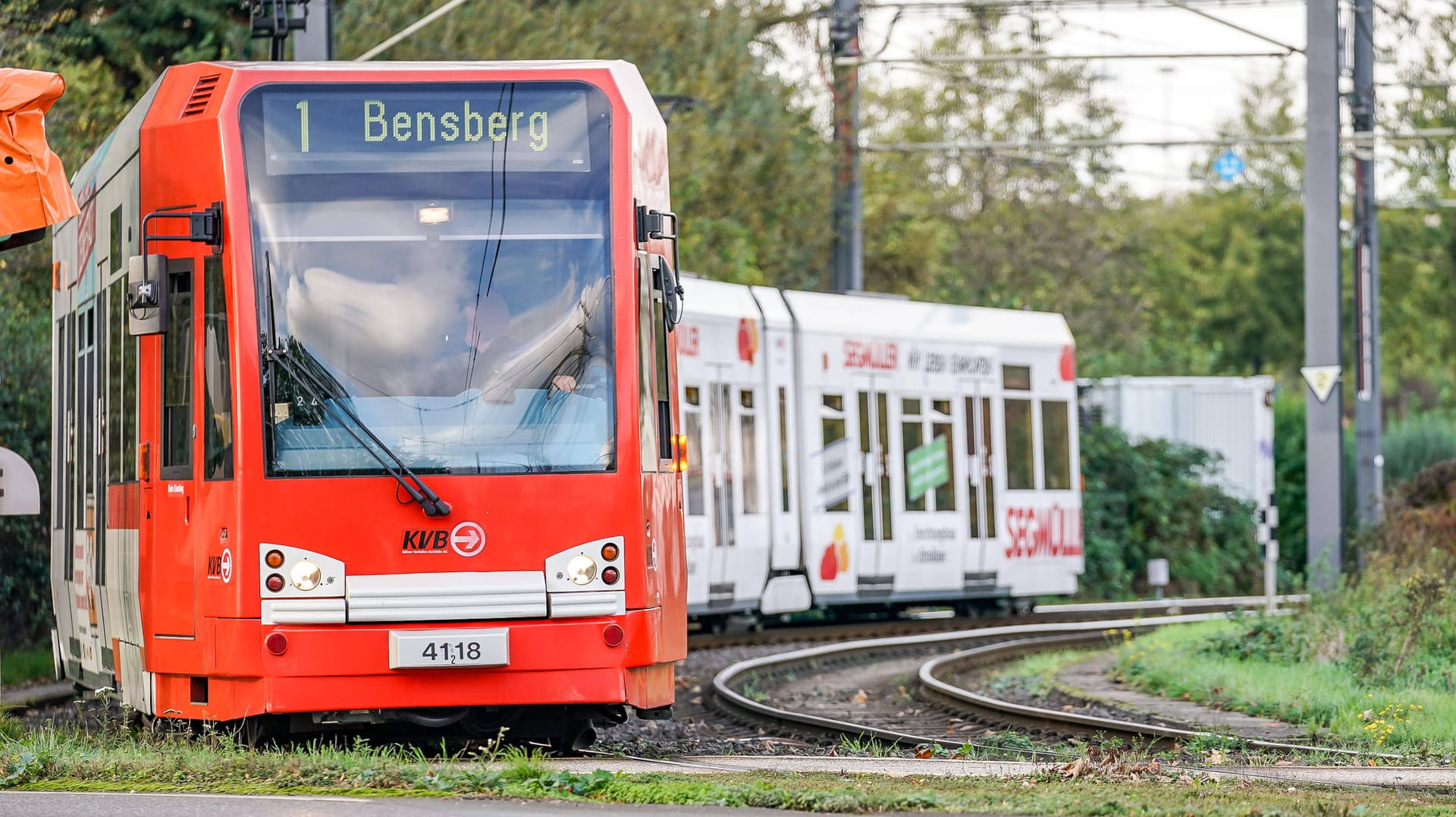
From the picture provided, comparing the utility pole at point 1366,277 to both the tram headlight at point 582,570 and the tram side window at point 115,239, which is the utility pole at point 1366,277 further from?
the tram side window at point 115,239

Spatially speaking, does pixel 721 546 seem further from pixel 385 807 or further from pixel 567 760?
pixel 385 807

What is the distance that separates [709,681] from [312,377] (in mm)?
7174

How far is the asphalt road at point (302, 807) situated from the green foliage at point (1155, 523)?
25019 mm

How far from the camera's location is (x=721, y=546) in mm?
20141

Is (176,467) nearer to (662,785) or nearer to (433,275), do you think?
(433,275)

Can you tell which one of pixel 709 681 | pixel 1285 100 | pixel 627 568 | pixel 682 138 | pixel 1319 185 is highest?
pixel 1285 100

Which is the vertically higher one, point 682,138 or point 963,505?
point 682,138

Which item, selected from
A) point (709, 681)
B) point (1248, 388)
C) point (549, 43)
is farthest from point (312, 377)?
point (1248, 388)

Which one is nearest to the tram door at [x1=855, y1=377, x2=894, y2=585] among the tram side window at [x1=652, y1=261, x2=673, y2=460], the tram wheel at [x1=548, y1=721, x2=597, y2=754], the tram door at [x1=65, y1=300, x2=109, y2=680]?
the tram door at [x1=65, y1=300, x2=109, y2=680]

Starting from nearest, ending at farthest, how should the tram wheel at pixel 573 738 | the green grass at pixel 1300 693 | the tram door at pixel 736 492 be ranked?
the tram wheel at pixel 573 738 → the green grass at pixel 1300 693 → the tram door at pixel 736 492

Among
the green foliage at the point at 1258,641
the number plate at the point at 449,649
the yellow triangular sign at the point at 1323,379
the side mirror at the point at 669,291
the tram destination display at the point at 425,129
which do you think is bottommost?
the green foliage at the point at 1258,641

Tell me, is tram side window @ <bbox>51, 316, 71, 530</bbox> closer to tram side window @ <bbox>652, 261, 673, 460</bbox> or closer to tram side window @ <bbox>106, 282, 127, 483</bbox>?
tram side window @ <bbox>106, 282, 127, 483</bbox>

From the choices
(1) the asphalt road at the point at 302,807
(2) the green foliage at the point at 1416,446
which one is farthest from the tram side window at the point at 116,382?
(2) the green foliage at the point at 1416,446

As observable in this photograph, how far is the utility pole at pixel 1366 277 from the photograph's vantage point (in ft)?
89.5
